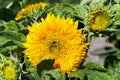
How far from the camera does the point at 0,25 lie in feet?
5.50

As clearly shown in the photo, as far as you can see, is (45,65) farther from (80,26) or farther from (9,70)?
(80,26)

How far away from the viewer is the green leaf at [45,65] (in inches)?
57.2

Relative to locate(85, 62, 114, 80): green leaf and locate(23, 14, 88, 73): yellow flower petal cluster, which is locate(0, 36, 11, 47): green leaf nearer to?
locate(23, 14, 88, 73): yellow flower petal cluster

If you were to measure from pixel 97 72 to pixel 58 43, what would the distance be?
0.51 ft

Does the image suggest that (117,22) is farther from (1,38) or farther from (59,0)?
(59,0)

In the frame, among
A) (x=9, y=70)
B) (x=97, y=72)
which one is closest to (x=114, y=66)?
(x=97, y=72)

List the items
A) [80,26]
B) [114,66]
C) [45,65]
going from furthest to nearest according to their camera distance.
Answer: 1. [114,66]
2. [80,26]
3. [45,65]

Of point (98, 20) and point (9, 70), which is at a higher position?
point (98, 20)

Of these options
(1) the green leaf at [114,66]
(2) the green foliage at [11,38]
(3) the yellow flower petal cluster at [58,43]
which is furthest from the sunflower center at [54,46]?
(1) the green leaf at [114,66]

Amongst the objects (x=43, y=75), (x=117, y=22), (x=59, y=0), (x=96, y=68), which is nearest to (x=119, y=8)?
(x=117, y=22)

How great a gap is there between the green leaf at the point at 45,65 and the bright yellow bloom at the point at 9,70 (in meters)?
0.07

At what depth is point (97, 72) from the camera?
156cm

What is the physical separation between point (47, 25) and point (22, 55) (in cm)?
16

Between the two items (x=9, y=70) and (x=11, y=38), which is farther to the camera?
(x=11, y=38)
